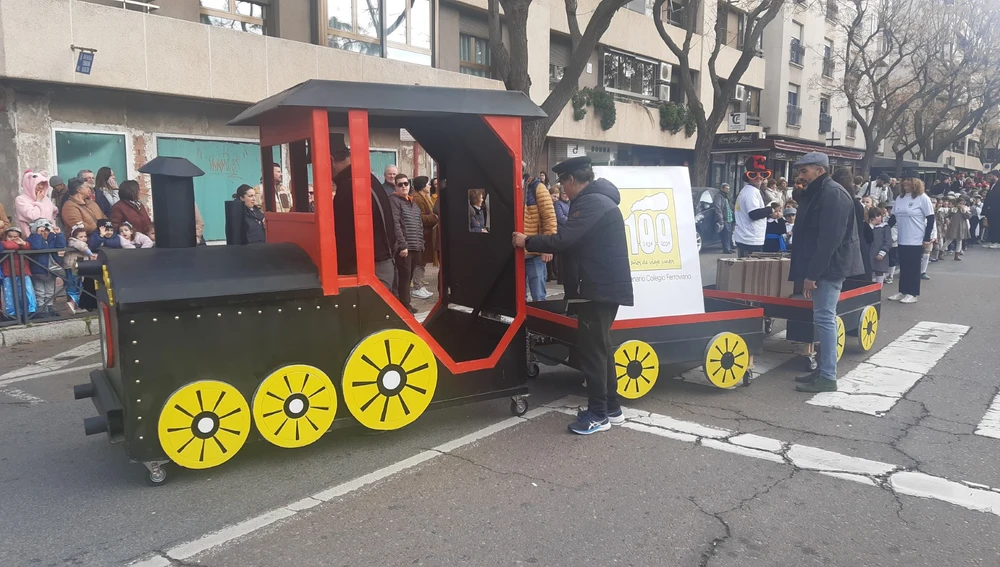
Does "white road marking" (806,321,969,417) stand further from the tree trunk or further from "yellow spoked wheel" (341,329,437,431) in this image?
the tree trunk

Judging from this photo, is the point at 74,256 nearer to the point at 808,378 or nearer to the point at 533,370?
the point at 533,370

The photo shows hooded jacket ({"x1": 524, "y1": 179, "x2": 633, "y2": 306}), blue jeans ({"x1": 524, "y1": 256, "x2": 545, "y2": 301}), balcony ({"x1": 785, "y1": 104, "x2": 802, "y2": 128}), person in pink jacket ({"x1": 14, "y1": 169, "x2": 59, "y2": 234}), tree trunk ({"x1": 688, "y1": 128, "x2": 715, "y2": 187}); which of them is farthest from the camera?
balcony ({"x1": 785, "y1": 104, "x2": 802, "y2": 128})

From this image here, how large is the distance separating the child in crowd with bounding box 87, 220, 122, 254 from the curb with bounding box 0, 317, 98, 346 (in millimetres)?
893

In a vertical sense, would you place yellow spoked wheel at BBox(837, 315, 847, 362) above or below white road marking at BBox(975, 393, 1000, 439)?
above

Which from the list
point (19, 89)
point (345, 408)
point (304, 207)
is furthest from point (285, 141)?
point (19, 89)

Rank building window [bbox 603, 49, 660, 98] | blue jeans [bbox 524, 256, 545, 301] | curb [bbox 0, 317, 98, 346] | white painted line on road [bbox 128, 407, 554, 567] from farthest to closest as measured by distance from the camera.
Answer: building window [bbox 603, 49, 660, 98] → blue jeans [bbox 524, 256, 545, 301] → curb [bbox 0, 317, 98, 346] → white painted line on road [bbox 128, 407, 554, 567]

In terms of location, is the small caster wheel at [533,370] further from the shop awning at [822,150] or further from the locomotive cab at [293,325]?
the shop awning at [822,150]

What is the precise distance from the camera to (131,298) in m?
3.83

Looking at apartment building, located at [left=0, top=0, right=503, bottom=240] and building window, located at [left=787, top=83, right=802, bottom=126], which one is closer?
apartment building, located at [left=0, top=0, right=503, bottom=240]

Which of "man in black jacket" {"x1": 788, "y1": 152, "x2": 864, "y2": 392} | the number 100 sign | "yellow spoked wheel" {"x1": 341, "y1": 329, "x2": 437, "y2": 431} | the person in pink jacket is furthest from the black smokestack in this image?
the person in pink jacket

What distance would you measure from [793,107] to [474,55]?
941 inches

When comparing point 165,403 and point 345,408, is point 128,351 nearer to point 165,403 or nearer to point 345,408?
point 165,403

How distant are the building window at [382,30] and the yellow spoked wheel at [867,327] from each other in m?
12.0

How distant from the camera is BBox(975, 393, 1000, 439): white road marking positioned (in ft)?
16.8
